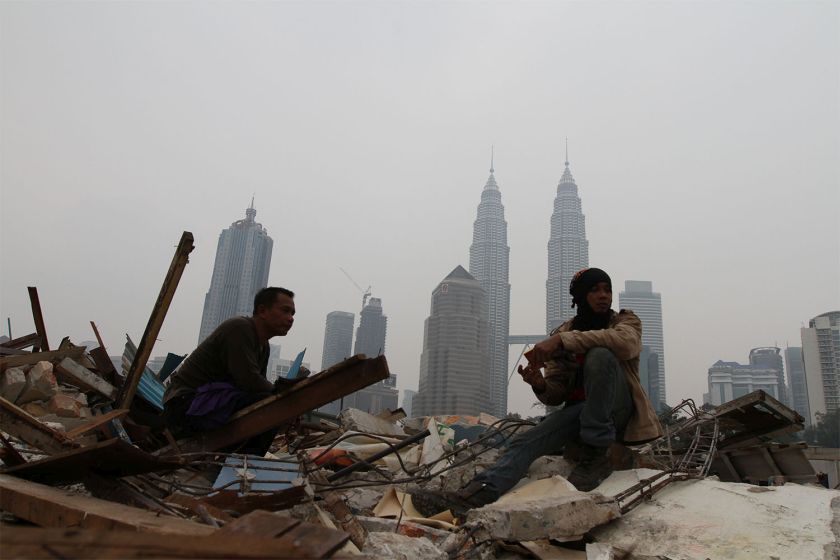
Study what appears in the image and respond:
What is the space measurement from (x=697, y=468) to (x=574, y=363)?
90cm

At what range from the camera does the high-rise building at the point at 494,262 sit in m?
49.5

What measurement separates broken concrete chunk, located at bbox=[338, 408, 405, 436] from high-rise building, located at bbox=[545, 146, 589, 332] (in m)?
43.4

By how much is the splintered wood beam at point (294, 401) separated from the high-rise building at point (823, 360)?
3386cm

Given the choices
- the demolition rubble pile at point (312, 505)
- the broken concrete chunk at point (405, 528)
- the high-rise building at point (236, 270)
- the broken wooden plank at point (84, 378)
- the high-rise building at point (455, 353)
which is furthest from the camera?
the high-rise building at point (455, 353)

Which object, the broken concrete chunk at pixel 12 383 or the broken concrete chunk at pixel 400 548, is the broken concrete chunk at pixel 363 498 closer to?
the broken concrete chunk at pixel 400 548

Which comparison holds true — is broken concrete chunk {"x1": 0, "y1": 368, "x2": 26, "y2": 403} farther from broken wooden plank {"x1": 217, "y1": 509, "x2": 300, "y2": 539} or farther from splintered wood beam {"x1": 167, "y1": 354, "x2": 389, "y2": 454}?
broken wooden plank {"x1": 217, "y1": 509, "x2": 300, "y2": 539}

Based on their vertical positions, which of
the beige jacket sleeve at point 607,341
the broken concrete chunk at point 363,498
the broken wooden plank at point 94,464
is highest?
the beige jacket sleeve at point 607,341

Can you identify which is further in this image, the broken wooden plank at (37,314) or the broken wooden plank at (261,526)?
the broken wooden plank at (37,314)

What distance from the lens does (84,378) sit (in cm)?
430

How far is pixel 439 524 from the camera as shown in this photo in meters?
2.30

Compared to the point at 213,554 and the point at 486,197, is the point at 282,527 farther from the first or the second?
the point at 486,197

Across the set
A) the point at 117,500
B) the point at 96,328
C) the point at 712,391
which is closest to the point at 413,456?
the point at 117,500

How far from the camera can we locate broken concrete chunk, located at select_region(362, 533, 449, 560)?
5.35 feet

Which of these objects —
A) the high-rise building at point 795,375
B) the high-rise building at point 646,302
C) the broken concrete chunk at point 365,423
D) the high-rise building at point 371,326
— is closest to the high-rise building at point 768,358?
the high-rise building at point 795,375
